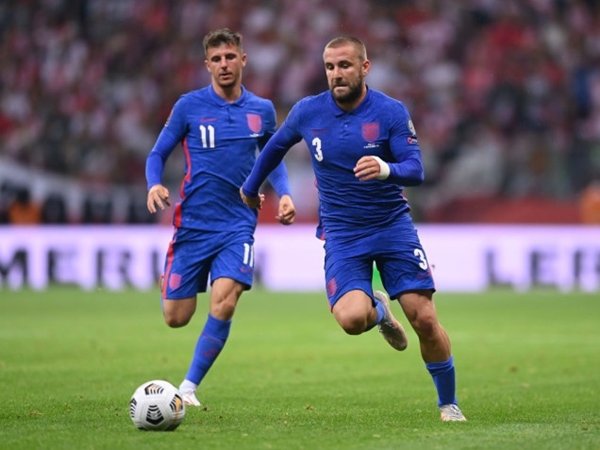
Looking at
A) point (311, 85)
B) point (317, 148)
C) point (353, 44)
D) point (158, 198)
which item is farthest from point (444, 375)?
point (311, 85)

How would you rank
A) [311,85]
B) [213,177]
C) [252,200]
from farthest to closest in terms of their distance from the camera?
[311,85] < [213,177] < [252,200]

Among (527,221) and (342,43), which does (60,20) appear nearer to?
(527,221)

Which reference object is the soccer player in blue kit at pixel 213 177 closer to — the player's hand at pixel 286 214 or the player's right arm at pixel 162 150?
the player's right arm at pixel 162 150

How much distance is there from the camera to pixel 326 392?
9.88 meters

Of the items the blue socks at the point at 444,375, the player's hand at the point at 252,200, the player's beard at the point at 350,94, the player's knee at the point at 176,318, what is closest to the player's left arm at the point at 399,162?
→ the player's beard at the point at 350,94

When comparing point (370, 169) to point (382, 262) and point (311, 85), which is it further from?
point (311, 85)

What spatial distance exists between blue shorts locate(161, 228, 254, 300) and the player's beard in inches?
76.0

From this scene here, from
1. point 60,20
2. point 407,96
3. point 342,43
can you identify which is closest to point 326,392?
point 342,43

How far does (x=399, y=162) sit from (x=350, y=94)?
498 millimetres

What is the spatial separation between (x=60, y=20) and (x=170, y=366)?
16.6m

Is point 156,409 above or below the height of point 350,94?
below

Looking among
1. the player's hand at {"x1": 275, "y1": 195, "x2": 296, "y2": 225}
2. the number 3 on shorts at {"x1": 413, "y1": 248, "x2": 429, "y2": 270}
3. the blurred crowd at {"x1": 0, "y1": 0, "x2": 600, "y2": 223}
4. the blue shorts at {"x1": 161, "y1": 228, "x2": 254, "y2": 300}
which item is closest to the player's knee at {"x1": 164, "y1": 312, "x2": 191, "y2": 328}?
the blue shorts at {"x1": 161, "y1": 228, "x2": 254, "y2": 300}

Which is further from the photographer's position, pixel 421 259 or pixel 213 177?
pixel 213 177

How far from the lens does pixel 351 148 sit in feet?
25.5
